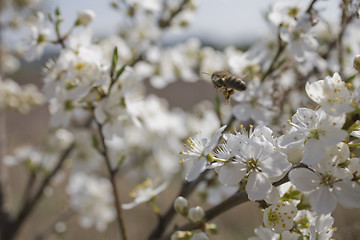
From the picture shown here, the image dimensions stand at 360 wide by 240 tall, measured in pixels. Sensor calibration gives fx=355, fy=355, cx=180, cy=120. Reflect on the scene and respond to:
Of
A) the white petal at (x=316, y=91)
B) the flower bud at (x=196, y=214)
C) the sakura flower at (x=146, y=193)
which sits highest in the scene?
the white petal at (x=316, y=91)

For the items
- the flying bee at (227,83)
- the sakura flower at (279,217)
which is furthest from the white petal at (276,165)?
the flying bee at (227,83)

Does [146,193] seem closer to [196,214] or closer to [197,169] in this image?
[196,214]

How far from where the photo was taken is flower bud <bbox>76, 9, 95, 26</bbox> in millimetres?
1460

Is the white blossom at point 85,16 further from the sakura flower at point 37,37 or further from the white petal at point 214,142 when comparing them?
the white petal at point 214,142

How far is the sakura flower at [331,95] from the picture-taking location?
2.53 feet

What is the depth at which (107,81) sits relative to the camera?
4.38 feet

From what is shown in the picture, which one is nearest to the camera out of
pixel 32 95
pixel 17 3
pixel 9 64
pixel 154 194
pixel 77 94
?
pixel 77 94

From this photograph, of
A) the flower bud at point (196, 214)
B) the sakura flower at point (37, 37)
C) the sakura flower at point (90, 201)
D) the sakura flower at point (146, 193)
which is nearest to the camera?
the flower bud at point (196, 214)

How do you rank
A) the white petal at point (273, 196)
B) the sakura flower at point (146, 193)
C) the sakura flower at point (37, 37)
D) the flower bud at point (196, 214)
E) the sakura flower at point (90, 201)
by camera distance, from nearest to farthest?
the white petal at point (273, 196) → the flower bud at point (196, 214) → the sakura flower at point (146, 193) → the sakura flower at point (37, 37) → the sakura flower at point (90, 201)

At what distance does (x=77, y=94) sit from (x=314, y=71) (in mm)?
991

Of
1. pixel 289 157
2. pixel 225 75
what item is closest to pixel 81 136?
pixel 225 75

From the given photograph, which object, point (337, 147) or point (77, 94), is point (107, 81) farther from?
point (337, 147)

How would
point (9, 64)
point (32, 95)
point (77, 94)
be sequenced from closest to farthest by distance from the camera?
1. point (77, 94)
2. point (32, 95)
3. point (9, 64)

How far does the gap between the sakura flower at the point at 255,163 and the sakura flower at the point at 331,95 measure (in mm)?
141
